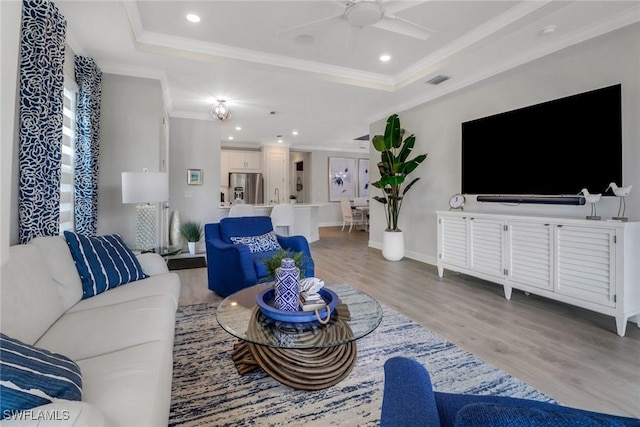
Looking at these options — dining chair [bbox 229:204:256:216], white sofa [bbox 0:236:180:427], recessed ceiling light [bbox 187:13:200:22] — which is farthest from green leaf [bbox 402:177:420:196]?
white sofa [bbox 0:236:180:427]

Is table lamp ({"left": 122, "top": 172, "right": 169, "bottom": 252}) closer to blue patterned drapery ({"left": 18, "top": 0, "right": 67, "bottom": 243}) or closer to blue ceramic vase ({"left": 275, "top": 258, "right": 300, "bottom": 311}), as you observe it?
blue patterned drapery ({"left": 18, "top": 0, "right": 67, "bottom": 243})

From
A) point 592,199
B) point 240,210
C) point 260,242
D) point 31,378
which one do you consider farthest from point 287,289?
point 240,210

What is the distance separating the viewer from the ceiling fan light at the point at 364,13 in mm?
2465

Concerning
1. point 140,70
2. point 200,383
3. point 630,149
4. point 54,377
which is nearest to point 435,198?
point 630,149

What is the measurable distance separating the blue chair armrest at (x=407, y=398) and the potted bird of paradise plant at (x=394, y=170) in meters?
4.27

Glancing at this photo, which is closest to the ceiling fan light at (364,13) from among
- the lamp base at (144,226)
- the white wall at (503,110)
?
the white wall at (503,110)

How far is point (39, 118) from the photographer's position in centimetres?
212

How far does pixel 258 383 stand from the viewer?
186cm

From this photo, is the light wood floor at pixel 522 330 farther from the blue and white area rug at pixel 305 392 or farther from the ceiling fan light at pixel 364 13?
the ceiling fan light at pixel 364 13

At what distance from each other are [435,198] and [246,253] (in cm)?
334

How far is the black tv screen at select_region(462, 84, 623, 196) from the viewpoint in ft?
9.19

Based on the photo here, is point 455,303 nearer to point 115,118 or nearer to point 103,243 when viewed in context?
point 103,243

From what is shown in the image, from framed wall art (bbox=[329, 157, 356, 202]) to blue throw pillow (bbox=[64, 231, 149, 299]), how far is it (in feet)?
28.5

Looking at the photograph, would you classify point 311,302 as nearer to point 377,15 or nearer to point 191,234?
point 377,15
